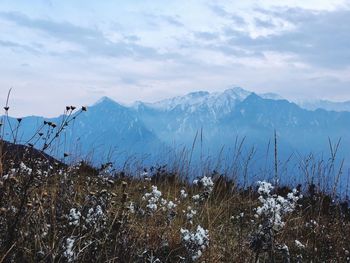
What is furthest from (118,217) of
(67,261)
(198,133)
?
(198,133)

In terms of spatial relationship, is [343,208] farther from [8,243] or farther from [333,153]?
[8,243]

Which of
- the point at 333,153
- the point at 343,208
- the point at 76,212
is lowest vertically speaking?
the point at 343,208

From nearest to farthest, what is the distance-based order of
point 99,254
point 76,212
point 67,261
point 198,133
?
point 67,261 < point 99,254 < point 76,212 < point 198,133

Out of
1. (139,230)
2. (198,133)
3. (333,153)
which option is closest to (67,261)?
(139,230)

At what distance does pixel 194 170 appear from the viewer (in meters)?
10.3

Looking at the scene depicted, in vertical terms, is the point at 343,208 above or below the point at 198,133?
below

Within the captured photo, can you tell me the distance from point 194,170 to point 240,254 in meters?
5.66

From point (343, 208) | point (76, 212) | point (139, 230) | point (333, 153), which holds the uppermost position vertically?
point (333, 153)

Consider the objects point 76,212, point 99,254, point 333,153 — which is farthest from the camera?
point 333,153

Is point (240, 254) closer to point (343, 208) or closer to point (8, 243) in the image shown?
point (8, 243)

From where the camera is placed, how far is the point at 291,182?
11.4m

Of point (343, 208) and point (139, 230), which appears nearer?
point (139, 230)

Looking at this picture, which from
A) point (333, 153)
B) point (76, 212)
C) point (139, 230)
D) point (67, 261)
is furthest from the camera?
point (333, 153)

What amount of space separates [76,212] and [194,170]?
6511mm
